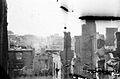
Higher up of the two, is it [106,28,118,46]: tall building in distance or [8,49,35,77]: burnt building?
[106,28,118,46]: tall building in distance

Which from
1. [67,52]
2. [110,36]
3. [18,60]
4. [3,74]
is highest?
[110,36]

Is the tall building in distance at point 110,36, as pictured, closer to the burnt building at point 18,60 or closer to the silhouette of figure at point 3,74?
the burnt building at point 18,60

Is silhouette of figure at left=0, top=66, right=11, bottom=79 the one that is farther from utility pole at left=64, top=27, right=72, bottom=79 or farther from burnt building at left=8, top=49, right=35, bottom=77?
utility pole at left=64, top=27, right=72, bottom=79

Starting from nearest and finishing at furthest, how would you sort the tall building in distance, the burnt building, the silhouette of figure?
the silhouette of figure, the burnt building, the tall building in distance

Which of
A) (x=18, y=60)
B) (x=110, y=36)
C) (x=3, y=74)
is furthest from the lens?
(x=110, y=36)

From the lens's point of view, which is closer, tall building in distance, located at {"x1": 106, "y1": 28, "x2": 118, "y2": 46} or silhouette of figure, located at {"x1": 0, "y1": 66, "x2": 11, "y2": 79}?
silhouette of figure, located at {"x1": 0, "y1": 66, "x2": 11, "y2": 79}

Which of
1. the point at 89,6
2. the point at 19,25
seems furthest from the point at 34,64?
the point at 89,6

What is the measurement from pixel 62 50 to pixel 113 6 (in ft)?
3.27

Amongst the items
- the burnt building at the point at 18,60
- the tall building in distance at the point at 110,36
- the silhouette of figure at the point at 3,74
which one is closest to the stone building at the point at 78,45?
the tall building in distance at the point at 110,36

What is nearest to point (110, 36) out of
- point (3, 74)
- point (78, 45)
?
point (78, 45)

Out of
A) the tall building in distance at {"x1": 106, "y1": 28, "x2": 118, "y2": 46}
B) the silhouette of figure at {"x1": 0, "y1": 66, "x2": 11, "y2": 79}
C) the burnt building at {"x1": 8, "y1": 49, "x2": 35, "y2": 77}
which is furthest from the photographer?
the tall building in distance at {"x1": 106, "y1": 28, "x2": 118, "y2": 46}

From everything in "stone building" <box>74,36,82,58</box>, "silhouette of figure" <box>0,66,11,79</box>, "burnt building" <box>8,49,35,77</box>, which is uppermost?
"stone building" <box>74,36,82,58</box>

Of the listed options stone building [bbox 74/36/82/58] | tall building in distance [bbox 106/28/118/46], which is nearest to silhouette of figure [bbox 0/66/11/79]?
stone building [bbox 74/36/82/58]

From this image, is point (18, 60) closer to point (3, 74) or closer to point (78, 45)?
point (3, 74)
